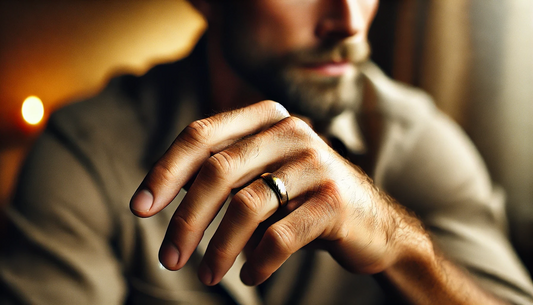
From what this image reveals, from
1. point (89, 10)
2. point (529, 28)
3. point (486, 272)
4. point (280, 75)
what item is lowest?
point (486, 272)

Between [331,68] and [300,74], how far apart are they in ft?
0.16

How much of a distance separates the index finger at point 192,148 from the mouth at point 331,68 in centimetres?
20

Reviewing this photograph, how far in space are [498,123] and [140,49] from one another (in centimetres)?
74

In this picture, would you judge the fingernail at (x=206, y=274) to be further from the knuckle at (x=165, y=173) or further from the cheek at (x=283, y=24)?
the cheek at (x=283, y=24)

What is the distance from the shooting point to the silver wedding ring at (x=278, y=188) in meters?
0.27

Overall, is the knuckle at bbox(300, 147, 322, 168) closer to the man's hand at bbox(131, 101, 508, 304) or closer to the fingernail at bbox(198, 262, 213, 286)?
the man's hand at bbox(131, 101, 508, 304)

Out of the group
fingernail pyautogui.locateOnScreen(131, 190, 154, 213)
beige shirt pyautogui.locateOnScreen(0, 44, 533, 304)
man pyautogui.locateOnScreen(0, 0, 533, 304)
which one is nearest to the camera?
fingernail pyautogui.locateOnScreen(131, 190, 154, 213)

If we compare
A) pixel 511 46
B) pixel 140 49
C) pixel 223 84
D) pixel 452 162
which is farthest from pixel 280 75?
pixel 511 46

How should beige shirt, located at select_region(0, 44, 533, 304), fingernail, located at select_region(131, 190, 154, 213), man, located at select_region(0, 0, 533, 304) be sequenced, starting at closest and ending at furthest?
1. fingernail, located at select_region(131, 190, 154, 213)
2. man, located at select_region(0, 0, 533, 304)
3. beige shirt, located at select_region(0, 44, 533, 304)

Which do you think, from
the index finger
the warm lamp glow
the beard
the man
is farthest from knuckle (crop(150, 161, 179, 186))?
the warm lamp glow

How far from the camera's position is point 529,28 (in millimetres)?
691

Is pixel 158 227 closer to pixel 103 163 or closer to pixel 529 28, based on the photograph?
pixel 103 163

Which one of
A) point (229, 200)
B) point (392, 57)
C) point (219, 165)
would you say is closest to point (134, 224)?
point (229, 200)

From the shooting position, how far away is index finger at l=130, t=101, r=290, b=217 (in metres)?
0.26
